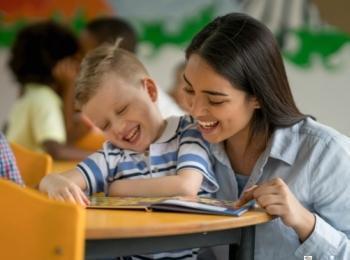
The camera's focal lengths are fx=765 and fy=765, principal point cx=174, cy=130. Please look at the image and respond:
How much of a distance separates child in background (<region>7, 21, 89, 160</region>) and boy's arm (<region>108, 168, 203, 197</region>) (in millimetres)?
1638

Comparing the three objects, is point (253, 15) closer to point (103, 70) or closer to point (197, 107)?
point (103, 70)

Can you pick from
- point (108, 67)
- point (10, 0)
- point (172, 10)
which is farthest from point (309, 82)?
point (108, 67)

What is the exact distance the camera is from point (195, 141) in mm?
1978

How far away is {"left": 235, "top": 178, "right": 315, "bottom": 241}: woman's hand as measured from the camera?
1615 millimetres

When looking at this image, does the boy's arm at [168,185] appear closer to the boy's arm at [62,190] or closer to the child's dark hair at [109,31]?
the boy's arm at [62,190]

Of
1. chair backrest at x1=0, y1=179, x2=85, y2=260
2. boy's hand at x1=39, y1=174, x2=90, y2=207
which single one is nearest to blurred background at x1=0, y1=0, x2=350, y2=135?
boy's hand at x1=39, y1=174, x2=90, y2=207

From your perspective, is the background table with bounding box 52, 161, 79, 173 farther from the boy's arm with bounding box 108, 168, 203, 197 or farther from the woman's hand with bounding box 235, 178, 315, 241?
the woman's hand with bounding box 235, 178, 315, 241

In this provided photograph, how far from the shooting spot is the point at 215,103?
5.99ft

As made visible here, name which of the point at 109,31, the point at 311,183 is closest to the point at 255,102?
the point at 311,183

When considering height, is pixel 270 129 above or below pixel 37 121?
above

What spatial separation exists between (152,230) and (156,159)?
24.1 inches

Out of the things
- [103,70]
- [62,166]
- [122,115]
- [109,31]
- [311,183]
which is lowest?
[62,166]

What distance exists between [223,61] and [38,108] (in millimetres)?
2130

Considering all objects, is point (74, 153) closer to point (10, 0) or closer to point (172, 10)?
point (172, 10)
